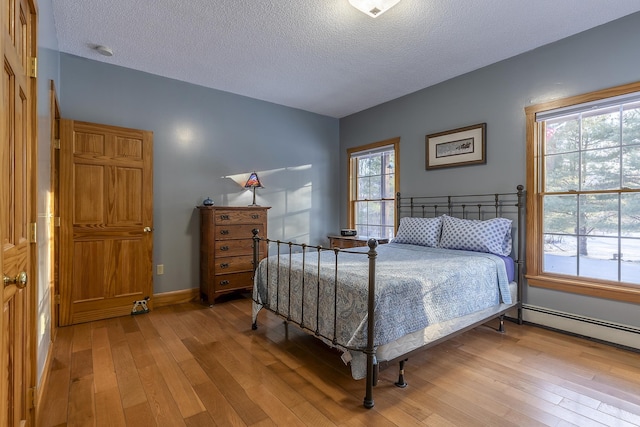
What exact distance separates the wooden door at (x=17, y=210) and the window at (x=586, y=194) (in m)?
3.59

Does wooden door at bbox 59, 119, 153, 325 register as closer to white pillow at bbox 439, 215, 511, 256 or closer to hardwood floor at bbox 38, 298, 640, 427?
hardwood floor at bbox 38, 298, 640, 427

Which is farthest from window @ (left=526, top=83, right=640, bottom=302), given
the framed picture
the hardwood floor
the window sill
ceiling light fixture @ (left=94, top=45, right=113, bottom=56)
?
ceiling light fixture @ (left=94, top=45, right=113, bottom=56)

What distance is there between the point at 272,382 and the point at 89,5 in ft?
9.81

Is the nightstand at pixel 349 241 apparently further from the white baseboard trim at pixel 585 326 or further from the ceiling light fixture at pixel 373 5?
the ceiling light fixture at pixel 373 5

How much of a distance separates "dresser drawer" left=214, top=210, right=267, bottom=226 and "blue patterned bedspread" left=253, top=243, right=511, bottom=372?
104cm

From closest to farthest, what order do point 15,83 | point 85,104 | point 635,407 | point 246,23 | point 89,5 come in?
1. point 15,83
2. point 635,407
3. point 89,5
4. point 246,23
5. point 85,104

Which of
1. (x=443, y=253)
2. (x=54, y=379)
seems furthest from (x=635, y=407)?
(x=54, y=379)

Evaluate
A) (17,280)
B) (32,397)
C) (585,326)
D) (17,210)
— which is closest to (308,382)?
(32,397)

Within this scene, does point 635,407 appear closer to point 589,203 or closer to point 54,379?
point 589,203

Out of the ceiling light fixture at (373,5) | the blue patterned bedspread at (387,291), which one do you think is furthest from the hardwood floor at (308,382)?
the ceiling light fixture at (373,5)

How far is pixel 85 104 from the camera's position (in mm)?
3197

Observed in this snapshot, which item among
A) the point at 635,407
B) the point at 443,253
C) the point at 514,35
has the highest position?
the point at 514,35

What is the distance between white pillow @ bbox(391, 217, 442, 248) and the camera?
11.0 feet

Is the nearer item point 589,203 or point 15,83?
point 15,83
